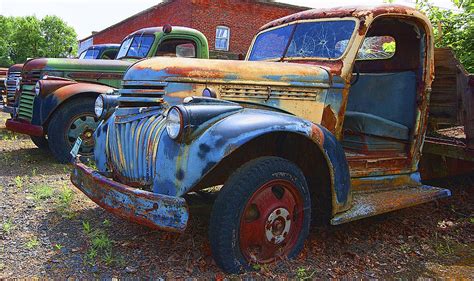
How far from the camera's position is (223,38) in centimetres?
1769

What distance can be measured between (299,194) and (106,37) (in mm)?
23988

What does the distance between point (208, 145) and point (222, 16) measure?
1556cm

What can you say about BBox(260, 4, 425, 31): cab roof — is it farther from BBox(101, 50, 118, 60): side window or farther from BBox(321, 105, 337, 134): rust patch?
BBox(101, 50, 118, 60): side window

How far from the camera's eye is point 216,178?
3018 mm

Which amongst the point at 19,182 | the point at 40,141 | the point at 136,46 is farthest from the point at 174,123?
the point at 136,46

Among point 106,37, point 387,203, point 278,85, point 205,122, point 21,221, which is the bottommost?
point 21,221

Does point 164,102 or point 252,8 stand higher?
point 252,8

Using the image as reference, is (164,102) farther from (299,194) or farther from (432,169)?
(432,169)

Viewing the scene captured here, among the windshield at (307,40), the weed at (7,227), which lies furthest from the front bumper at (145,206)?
the windshield at (307,40)

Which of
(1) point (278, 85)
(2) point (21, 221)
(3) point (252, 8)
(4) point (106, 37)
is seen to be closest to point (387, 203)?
(1) point (278, 85)

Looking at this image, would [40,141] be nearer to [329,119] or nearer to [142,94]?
[142,94]

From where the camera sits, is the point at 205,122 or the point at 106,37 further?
the point at 106,37

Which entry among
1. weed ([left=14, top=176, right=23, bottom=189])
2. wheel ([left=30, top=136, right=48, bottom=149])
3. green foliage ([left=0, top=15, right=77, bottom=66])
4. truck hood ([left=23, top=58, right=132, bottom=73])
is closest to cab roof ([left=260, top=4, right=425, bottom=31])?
weed ([left=14, top=176, right=23, bottom=189])

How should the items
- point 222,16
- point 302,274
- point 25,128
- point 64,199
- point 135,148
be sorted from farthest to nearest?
1. point 222,16
2. point 25,128
3. point 64,199
4. point 135,148
5. point 302,274
